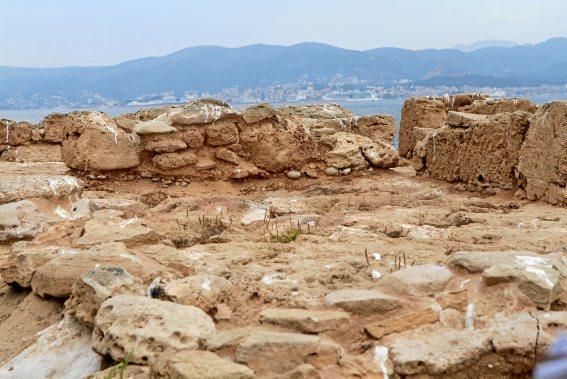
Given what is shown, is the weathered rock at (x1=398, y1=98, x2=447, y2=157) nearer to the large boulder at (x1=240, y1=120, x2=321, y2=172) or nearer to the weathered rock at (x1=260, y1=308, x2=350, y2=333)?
the large boulder at (x1=240, y1=120, x2=321, y2=172)

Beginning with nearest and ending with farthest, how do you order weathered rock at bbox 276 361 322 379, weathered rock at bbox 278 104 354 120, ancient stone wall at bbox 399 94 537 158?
weathered rock at bbox 276 361 322 379, ancient stone wall at bbox 399 94 537 158, weathered rock at bbox 278 104 354 120

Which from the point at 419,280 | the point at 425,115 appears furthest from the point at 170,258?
the point at 425,115

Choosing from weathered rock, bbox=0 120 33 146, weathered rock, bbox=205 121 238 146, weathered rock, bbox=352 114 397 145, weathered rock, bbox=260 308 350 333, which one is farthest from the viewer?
weathered rock, bbox=352 114 397 145

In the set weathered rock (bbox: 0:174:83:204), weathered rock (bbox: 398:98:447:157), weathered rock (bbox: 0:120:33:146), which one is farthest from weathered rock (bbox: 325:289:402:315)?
weathered rock (bbox: 0:120:33:146)

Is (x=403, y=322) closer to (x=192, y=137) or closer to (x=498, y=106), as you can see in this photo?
(x=192, y=137)

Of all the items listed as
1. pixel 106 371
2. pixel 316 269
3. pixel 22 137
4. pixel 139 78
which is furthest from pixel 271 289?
pixel 139 78

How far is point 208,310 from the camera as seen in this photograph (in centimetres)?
337

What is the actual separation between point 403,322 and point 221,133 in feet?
18.6

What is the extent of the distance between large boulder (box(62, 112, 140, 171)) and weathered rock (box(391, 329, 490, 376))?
6018 mm

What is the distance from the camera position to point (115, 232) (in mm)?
4824

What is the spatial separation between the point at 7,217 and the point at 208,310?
3195 millimetres

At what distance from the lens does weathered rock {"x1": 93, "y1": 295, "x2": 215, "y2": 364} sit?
290cm

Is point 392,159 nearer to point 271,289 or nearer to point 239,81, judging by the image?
point 271,289

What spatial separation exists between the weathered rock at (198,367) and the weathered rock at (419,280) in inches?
45.2
